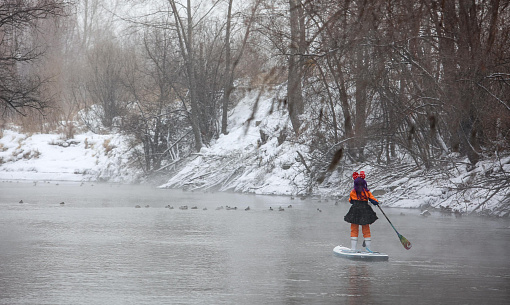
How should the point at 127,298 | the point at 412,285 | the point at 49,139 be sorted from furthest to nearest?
the point at 49,139, the point at 412,285, the point at 127,298

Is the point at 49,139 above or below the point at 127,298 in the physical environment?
above

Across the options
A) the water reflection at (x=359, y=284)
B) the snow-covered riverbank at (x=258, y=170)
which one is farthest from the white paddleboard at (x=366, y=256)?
the snow-covered riverbank at (x=258, y=170)

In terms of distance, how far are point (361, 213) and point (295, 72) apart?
2847 millimetres

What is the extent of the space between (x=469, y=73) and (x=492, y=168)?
124 inches

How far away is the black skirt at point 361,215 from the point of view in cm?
1059

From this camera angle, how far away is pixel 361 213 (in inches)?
420

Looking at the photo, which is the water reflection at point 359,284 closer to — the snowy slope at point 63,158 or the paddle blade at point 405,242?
the paddle blade at point 405,242

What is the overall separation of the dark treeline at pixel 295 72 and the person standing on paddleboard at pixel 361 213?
1.68 m

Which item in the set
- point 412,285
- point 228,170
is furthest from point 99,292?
point 228,170

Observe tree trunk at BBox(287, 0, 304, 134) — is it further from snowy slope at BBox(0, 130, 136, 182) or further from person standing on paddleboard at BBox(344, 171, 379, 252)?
snowy slope at BBox(0, 130, 136, 182)

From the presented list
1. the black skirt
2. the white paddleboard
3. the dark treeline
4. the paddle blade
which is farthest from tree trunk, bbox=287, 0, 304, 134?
the paddle blade

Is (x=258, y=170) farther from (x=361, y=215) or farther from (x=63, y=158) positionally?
(x=63, y=158)

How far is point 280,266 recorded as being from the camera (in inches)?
368

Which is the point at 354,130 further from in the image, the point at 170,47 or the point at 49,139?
the point at 49,139
